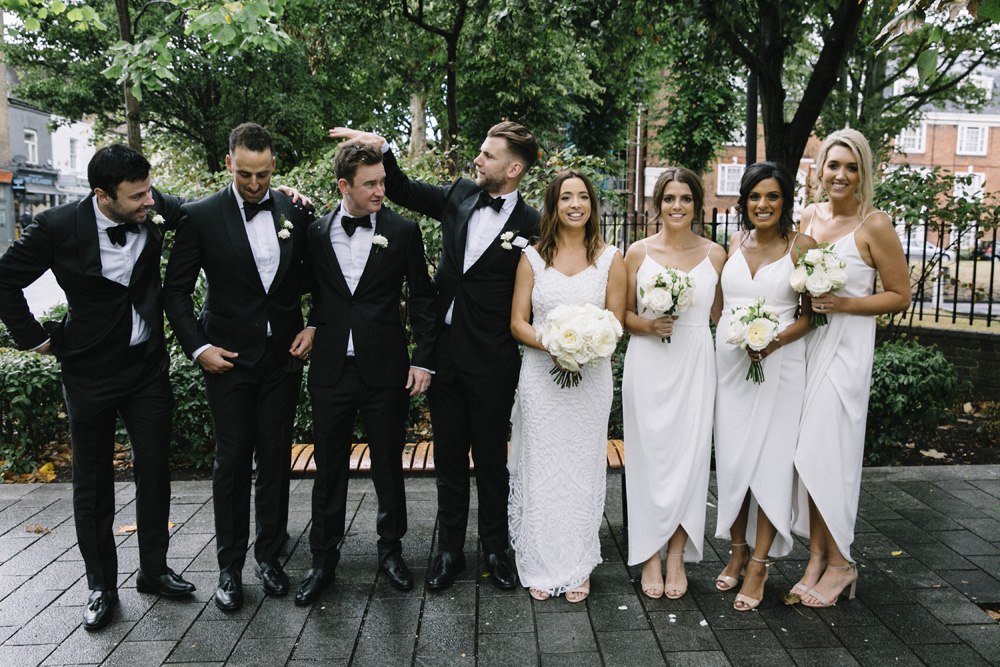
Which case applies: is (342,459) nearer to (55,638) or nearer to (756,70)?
(55,638)

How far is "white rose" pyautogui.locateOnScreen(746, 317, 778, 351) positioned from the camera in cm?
347

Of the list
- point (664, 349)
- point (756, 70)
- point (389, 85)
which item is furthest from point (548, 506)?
point (389, 85)

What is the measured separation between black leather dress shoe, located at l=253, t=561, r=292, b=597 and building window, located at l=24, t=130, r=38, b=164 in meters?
40.1

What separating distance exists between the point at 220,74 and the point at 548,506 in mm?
18069

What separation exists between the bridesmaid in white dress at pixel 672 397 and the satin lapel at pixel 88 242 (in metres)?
2.66

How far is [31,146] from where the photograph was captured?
3666 centimetres

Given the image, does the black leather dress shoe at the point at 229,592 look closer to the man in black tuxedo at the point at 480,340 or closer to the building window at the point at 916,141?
the man in black tuxedo at the point at 480,340

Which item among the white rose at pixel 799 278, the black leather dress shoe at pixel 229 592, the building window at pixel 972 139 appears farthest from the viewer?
the building window at pixel 972 139

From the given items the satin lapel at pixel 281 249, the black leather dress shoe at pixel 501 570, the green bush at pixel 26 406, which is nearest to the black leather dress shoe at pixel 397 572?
the black leather dress shoe at pixel 501 570

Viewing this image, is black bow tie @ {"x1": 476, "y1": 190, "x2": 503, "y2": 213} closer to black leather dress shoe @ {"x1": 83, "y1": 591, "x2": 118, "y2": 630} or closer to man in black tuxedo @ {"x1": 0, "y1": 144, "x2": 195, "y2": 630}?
man in black tuxedo @ {"x1": 0, "y1": 144, "x2": 195, "y2": 630}

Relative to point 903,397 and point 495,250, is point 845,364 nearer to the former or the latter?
point 495,250

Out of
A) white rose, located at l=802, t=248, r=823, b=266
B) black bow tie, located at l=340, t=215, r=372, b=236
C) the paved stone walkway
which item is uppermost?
black bow tie, located at l=340, t=215, r=372, b=236

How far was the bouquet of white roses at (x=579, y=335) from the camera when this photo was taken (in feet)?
11.4

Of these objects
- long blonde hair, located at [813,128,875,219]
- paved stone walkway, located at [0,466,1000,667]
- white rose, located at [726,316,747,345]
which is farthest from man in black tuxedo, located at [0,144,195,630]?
long blonde hair, located at [813,128,875,219]
